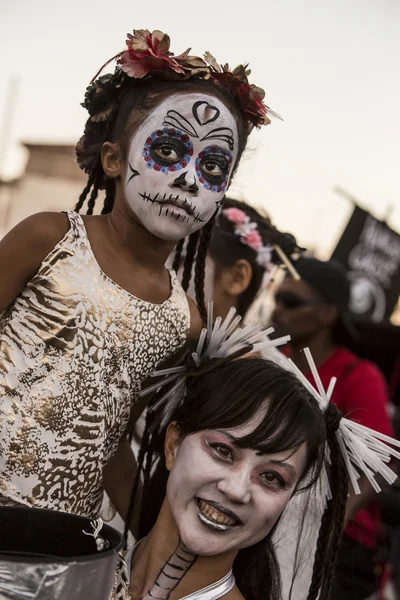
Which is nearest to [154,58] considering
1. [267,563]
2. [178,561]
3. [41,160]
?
[178,561]

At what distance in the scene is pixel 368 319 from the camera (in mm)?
6215

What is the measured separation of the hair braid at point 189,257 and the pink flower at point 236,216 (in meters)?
0.90

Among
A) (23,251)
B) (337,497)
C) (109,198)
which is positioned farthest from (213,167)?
(337,497)

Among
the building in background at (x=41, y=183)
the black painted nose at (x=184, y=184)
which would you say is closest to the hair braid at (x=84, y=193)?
the black painted nose at (x=184, y=184)

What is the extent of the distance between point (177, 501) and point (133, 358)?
341mm

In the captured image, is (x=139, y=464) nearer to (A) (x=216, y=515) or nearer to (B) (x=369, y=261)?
(A) (x=216, y=515)

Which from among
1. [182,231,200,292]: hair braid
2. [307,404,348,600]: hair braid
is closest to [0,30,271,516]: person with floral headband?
[182,231,200,292]: hair braid

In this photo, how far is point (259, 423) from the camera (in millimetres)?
1779

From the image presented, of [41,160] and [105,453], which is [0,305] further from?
[41,160]

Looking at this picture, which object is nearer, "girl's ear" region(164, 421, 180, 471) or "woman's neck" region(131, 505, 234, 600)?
"woman's neck" region(131, 505, 234, 600)

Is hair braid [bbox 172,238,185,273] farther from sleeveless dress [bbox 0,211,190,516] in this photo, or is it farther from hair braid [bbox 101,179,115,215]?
sleeveless dress [bbox 0,211,190,516]

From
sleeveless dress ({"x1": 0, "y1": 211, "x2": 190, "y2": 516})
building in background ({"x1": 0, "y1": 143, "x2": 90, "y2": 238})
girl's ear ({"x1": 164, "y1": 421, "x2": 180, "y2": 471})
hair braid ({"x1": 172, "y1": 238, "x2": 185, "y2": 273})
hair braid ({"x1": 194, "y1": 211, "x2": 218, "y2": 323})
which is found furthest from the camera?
building in background ({"x1": 0, "y1": 143, "x2": 90, "y2": 238})

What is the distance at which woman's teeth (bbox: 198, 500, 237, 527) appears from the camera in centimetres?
171

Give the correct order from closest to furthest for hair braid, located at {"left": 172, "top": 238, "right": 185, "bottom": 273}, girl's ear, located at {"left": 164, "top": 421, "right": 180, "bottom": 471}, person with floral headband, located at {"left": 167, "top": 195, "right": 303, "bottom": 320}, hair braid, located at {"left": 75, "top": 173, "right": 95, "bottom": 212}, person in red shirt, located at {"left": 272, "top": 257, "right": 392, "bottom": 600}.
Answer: girl's ear, located at {"left": 164, "top": 421, "right": 180, "bottom": 471}
hair braid, located at {"left": 75, "top": 173, "right": 95, "bottom": 212}
hair braid, located at {"left": 172, "top": 238, "right": 185, "bottom": 273}
person in red shirt, located at {"left": 272, "top": 257, "right": 392, "bottom": 600}
person with floral headband, located at {"left": 167, "top": 195, "right": 303, "bottom": 320}
